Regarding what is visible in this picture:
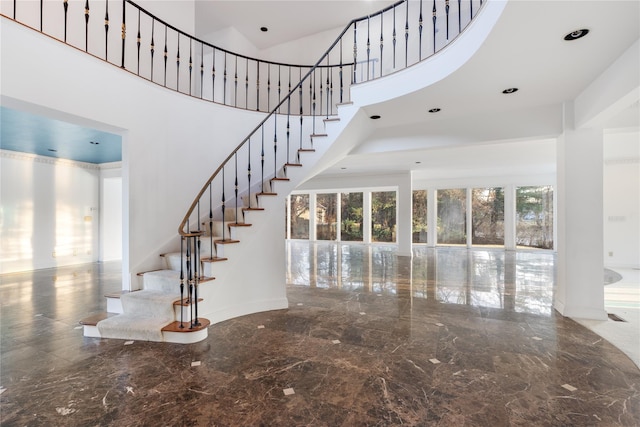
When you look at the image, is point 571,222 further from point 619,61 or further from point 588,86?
point 619,61

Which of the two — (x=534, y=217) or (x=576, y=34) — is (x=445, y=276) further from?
(x=534, y=217)

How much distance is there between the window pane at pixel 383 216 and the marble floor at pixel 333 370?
8.41 meters

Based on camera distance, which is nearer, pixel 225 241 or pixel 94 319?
pixel 94 319

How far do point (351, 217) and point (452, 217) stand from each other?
13.9 feet

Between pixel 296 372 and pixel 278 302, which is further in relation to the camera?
pixel 278 302

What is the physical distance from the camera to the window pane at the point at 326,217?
13.6 metres

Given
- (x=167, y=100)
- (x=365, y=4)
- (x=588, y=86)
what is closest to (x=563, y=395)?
(x=588, y=86)

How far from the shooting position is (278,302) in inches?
157

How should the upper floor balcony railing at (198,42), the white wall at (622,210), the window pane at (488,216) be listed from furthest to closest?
1. the window pane at (488,216)
2. the white wall at (622,210)
3. the upper floor balcony railing at (198,42)

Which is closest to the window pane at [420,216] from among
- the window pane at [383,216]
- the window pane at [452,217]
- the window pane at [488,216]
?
the window pane at [452,217]

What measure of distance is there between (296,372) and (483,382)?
1.46 metres

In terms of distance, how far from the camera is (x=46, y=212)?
23.2 ft

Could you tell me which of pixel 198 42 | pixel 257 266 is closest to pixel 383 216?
pixel 198 42

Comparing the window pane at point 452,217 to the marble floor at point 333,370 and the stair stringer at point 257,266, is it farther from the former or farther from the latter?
the stair stringer at point 257,266
